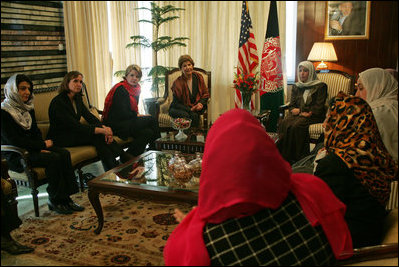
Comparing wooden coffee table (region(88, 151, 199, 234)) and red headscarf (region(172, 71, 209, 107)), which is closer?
wooden coffee table (region(88, 151, 199, 234))

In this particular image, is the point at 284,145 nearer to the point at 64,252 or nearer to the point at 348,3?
the point at 348,3

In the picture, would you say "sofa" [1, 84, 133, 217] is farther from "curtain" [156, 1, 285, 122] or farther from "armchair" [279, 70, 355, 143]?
"curtain" [156, 1, 285, 122]

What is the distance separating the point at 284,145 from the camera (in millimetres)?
4242

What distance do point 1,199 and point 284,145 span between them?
2.94 metres

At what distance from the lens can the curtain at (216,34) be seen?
564cm

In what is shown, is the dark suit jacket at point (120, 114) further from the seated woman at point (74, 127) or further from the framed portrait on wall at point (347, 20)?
the framed portrait on wall at point (347, 20)

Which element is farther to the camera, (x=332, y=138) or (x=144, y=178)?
(x=144, y=178)

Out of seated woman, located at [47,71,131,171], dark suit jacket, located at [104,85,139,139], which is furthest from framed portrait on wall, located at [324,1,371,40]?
seated woman, located at [47,71,131,171]

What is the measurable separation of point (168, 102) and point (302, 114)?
1769 millimetres

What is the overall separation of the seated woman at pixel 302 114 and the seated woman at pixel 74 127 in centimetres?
187

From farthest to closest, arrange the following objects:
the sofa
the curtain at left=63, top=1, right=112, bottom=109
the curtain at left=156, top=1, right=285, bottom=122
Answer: the curtain at left=156, top=1, right=285, bottom=122, the curtain at left=63, top=1, right=112, bottom=109, the sofa

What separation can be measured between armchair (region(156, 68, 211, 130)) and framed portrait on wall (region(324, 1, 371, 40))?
70.4 inches

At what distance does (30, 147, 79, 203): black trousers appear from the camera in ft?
9.67

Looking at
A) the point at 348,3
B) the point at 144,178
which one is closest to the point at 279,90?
the point at 348,3
